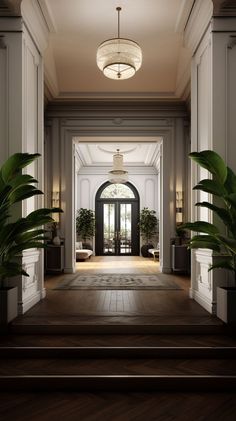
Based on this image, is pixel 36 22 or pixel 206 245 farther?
pixel 36 22

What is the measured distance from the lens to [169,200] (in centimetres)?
889

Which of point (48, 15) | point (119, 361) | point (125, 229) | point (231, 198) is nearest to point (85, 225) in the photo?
point (125, 229)

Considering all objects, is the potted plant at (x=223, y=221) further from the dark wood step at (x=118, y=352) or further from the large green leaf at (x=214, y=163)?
the dark wood step at (x=118, y=352)

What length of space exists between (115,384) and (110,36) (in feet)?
17.2

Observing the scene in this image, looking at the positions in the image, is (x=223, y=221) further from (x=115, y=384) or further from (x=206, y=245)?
(x=115, y=384)

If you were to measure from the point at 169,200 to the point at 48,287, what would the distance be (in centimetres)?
358

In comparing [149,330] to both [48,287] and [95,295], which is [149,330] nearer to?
[95,295]

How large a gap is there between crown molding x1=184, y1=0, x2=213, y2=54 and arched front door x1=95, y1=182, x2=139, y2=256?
33.5 feet

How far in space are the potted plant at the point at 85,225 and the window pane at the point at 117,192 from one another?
124cm

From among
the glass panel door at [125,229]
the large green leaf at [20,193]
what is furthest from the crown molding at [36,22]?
the glass panel door at [125,229]

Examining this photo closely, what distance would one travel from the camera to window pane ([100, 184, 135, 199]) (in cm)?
1595

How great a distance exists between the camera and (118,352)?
3555 mm

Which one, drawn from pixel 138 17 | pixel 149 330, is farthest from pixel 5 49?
pixel 149 330

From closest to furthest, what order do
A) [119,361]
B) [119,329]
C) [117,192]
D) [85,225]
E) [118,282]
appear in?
[119,361] → [119,329] → [118,282] → [85,225] → [117,192]
